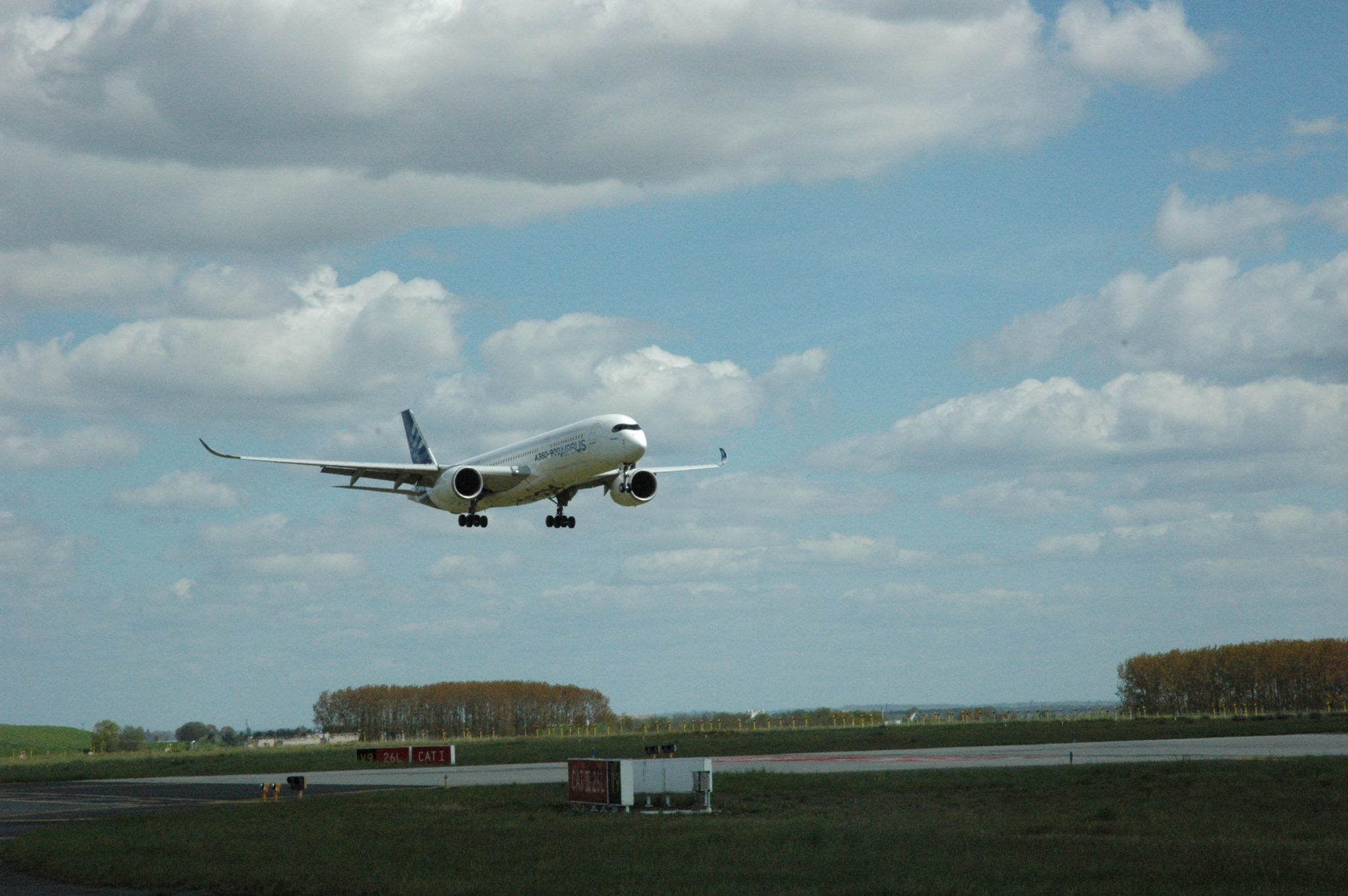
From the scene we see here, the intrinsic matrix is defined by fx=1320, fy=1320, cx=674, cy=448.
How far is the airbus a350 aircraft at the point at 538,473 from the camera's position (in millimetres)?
56188

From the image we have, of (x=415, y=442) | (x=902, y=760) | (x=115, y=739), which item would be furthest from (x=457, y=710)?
(x=902, y=760)

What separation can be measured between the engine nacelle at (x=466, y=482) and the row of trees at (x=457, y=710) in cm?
9864

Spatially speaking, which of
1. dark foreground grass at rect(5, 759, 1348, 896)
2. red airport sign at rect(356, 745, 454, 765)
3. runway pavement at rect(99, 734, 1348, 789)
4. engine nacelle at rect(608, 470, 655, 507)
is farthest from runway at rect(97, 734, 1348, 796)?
engine nacelle at rect(608, 470, 655, 507)

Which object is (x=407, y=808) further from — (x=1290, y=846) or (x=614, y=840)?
(x=1290, y=846)

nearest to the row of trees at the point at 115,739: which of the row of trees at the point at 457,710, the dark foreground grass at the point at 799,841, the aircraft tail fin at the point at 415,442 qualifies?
the row of trees at the point at 457,710

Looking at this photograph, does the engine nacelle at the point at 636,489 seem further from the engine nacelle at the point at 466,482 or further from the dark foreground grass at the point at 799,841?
the dark foreground grass at the point at 799,841

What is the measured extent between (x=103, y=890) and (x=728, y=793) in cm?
2040

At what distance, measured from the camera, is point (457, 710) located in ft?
527

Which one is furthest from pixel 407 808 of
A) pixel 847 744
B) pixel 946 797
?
pixel 847 744

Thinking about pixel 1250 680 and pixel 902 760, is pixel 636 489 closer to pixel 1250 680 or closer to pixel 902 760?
pixel 902 760

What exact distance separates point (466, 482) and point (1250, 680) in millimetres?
114729

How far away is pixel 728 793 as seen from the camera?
41.3 meters

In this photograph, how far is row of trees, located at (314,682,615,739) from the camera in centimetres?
15862

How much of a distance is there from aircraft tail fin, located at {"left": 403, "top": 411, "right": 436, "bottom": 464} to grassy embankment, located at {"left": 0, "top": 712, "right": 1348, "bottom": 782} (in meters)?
18.3
